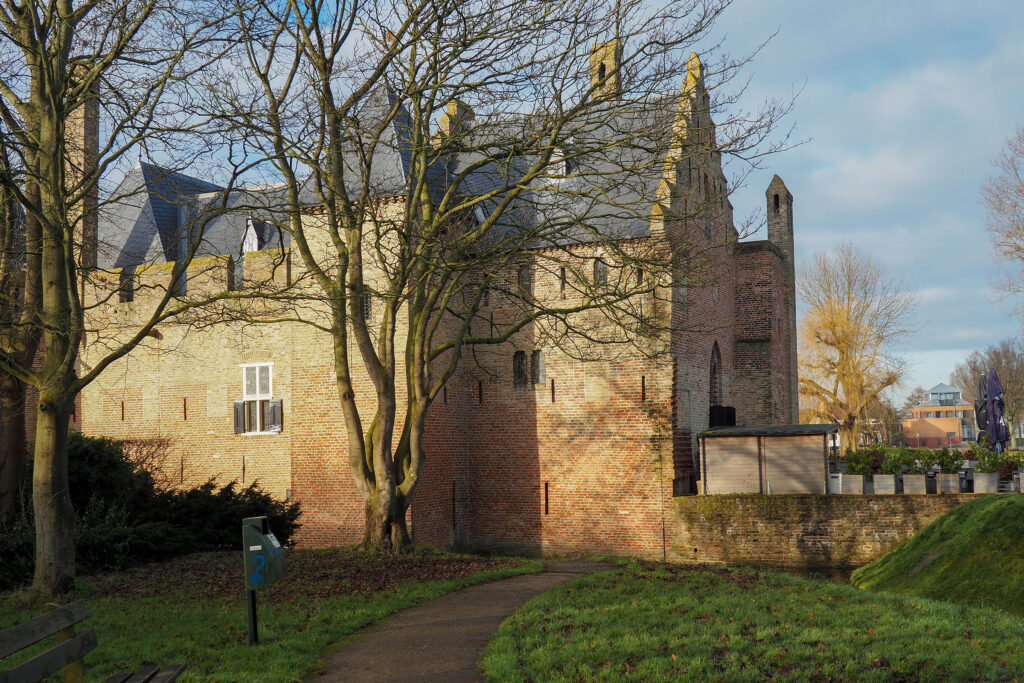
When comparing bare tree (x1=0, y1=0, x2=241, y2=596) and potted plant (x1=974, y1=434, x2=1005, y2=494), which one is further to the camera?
potted plant (x1=974, y1=434, x2=1005, y2=494)

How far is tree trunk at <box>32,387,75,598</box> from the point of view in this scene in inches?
398

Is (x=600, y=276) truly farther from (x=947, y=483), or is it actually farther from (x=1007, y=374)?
(x=1007, y=374)

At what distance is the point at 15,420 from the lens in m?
12.4

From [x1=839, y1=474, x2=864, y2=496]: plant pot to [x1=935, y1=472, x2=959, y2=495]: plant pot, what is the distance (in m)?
1.60

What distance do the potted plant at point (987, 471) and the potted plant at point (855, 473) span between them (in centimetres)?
233

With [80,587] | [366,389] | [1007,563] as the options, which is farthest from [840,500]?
[80,587]

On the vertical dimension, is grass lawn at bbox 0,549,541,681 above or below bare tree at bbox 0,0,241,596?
below

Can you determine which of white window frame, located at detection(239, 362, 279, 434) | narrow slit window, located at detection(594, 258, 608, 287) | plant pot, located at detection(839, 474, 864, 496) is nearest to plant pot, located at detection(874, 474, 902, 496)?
plant pot, located at detection(839, 474, 864, 496)

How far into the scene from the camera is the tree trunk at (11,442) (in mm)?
11988

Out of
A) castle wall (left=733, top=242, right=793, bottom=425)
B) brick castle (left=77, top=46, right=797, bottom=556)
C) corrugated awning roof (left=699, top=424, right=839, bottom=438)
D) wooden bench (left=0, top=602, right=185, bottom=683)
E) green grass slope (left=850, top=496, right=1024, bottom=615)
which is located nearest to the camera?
wooden bench (left=0, top=602, right=185, bottom=683)

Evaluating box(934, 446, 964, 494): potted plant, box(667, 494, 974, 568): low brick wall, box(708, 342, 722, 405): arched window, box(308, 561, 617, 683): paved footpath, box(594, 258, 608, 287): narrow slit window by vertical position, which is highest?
box(594, 258, 608, 287): narrow slit window

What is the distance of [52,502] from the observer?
33.3 feet

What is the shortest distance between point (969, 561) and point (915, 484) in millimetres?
7578

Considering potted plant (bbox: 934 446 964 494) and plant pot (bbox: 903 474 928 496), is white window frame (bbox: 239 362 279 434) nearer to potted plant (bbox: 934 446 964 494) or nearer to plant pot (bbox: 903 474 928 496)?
plant pot (bbox: 903 474 928 496)
